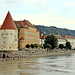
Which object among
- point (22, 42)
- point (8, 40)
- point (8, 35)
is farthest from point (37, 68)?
point (22, 42)

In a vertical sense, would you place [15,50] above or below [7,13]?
below

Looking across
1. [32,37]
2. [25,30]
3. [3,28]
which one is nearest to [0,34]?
[3,28]

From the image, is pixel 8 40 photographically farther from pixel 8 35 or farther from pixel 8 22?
pixel 8 22

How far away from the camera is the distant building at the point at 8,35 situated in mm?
60469

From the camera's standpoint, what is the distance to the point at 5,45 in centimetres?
6106

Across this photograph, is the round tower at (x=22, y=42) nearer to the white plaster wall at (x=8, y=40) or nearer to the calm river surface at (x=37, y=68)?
the white plaster wall at (x=8, y=40)

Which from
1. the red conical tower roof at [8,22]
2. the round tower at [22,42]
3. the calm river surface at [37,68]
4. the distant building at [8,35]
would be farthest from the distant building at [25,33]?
the calm river surface at [37,68]

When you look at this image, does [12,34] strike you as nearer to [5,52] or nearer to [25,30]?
[5,52]

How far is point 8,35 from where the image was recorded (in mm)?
61125

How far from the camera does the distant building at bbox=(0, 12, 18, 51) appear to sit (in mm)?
60469

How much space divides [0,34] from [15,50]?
587 centimetres

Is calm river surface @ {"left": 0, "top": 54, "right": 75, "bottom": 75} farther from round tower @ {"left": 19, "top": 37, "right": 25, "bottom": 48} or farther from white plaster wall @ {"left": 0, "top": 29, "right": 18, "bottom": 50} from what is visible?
round tower @ {"left": 19, "top": 37, "right": 25, "bottom": 48}

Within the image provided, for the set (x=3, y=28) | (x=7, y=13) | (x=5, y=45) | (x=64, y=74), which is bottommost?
(x=64, y=74)

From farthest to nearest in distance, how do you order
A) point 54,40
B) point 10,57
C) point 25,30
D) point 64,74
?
point 54,40 < point 25,30 < point 10,57 < point 64,74
